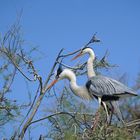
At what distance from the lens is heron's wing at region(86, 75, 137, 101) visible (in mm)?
5904

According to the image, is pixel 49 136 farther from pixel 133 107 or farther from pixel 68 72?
pixel 133 107

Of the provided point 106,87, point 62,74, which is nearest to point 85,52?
point 62,74

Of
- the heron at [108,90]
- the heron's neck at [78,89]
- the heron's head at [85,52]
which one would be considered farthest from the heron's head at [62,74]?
the heron's head at [85,52]

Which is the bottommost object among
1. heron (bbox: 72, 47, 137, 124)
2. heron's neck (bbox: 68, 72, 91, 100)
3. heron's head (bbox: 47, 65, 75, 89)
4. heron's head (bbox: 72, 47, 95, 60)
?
heron (bbox: 72, 47, 137, 124)

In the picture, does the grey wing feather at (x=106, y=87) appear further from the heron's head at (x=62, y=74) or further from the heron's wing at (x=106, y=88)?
the heron's head at (x=62, y=74)

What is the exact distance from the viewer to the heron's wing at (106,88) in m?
5.90

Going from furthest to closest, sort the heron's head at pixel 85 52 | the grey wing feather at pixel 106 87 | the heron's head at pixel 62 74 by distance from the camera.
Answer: the heron's head at pixel 85 52 < the heron's head at pixel 62 74 < the grey wing feather at pixel 106 87

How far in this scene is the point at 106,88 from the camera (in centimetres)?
609

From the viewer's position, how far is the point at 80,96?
6438 millimetres

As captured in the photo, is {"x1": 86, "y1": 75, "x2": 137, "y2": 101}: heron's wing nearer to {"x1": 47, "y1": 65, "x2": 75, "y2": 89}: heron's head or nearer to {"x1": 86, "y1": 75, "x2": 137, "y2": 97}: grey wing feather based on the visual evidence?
{"x1": 86, "y1": 75, "x2": 137, "y2": 97}: grey wing feather

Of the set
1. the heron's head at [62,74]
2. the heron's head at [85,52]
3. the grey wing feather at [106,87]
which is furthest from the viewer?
the heron's head at [85,52]

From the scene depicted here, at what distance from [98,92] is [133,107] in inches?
301

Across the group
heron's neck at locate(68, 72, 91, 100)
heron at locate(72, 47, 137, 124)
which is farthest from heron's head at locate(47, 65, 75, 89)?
heron at locate(72, 47, 137, 124)

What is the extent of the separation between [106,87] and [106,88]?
0.01 m
